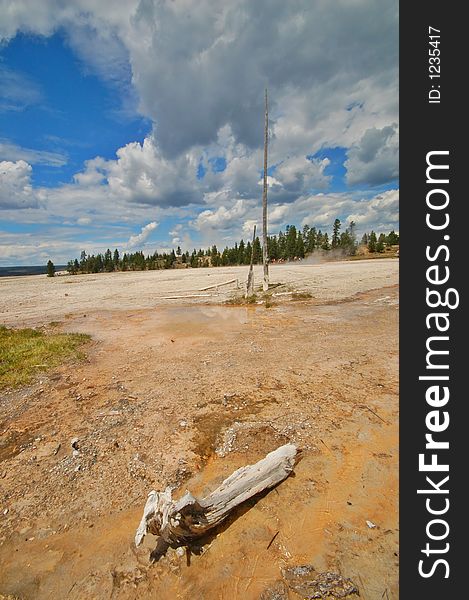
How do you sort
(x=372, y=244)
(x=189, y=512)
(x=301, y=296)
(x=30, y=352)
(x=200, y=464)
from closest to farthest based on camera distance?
(x=189, y=512) → (x=200, y=464) → (x=30, y=352) → (x=301, y=296) → (x=372, y=244)

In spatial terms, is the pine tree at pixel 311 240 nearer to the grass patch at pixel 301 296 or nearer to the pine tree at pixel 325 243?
the pine tree at pixel 325 243

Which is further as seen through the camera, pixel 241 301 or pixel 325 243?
pixel 325 243

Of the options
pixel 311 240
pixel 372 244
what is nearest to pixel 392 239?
pixel 372 244

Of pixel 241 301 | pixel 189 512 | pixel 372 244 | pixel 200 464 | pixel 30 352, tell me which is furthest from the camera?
pixel 372 244

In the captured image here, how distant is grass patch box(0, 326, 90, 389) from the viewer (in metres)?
7.90

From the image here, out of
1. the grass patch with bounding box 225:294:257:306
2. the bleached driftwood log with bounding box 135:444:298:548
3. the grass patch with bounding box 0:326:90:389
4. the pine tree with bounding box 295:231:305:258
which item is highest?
the pine tree with bounding box 295:231:305:258

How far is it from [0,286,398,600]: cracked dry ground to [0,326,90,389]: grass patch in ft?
2.23

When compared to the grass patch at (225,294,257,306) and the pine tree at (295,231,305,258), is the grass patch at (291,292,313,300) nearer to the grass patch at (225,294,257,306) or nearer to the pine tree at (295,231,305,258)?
the grass patch at (225,294,257,306)

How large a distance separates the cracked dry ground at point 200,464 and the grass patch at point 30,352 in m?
0.68

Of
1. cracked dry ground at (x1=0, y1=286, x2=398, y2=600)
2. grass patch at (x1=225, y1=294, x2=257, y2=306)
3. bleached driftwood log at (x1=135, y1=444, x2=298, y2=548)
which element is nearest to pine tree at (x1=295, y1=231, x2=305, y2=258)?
grass patch at (x1=225, y1=294, x2=257, y2=306)

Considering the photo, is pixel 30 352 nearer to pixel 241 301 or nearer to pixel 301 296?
pixel 241 301

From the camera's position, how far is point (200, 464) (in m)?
4.47

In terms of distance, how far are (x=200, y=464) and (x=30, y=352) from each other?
808 cm

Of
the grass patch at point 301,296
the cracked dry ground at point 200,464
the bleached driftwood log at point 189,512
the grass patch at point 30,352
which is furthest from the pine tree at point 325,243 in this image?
the bleached driftwood log at point 189,512
